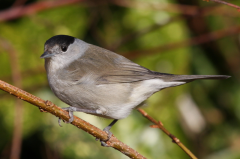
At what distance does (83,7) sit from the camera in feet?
12.4

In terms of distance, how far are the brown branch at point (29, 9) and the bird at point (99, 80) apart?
0.62 metres

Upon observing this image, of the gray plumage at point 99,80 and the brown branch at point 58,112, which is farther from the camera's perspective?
the gray plumage at point 99,80

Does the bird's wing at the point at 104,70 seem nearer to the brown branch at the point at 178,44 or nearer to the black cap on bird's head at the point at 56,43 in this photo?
the black cap on bird's head at the point at 56,43

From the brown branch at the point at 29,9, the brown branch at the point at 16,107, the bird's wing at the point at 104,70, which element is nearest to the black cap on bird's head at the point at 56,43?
the bird's wing at the point at 104,70

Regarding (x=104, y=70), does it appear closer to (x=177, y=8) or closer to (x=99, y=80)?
(x=99, y=80)

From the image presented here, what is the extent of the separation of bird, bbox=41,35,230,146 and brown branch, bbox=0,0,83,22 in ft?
2.04

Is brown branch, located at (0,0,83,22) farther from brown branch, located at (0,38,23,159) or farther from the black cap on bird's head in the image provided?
the black cap on bird's head

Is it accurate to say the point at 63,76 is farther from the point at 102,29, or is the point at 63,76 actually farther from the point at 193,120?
the point at 193,120

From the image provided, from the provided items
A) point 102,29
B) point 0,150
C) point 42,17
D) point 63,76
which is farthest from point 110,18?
point 0,150

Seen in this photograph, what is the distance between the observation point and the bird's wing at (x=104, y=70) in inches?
113

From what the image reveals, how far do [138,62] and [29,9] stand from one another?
1347 mm

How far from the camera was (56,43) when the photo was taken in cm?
299

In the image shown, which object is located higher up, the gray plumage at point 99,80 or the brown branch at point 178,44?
the brown branch at point 178,44

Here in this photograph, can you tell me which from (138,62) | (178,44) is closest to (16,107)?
A: (138,62)
